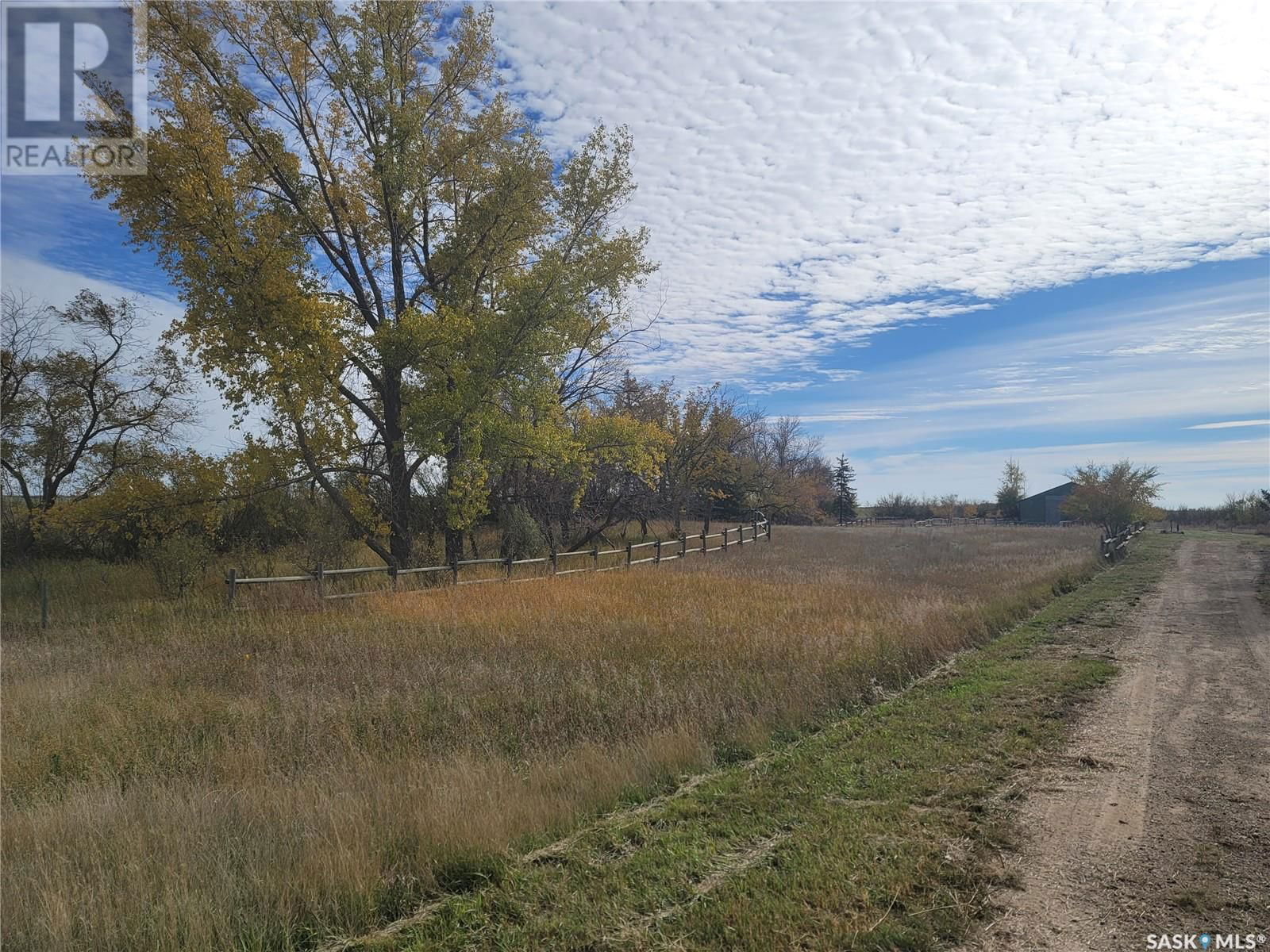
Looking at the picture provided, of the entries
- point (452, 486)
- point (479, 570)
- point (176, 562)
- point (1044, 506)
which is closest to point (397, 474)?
point (452, 486)

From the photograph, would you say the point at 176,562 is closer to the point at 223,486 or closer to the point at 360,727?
the point at 223,486

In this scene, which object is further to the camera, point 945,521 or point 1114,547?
point 945,521

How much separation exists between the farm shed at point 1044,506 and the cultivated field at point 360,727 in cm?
7180

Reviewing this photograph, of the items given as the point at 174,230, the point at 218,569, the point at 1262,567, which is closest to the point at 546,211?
the point at 174,230

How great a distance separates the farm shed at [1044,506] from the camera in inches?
3103

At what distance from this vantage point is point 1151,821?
16.4 ft

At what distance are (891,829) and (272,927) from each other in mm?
3913

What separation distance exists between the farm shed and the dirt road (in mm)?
78622

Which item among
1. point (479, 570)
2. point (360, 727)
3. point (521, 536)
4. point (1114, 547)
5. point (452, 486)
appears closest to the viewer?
point (360, 727)

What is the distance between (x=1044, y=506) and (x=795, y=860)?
88.6 meters

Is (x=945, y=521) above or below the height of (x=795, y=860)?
above

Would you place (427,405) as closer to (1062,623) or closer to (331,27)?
(331,27)

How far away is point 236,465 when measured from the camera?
18234 millimetres

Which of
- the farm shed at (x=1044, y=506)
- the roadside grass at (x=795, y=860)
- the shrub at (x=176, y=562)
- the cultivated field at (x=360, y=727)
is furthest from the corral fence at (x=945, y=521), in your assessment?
the roadside grass at (x=795, y=860)
